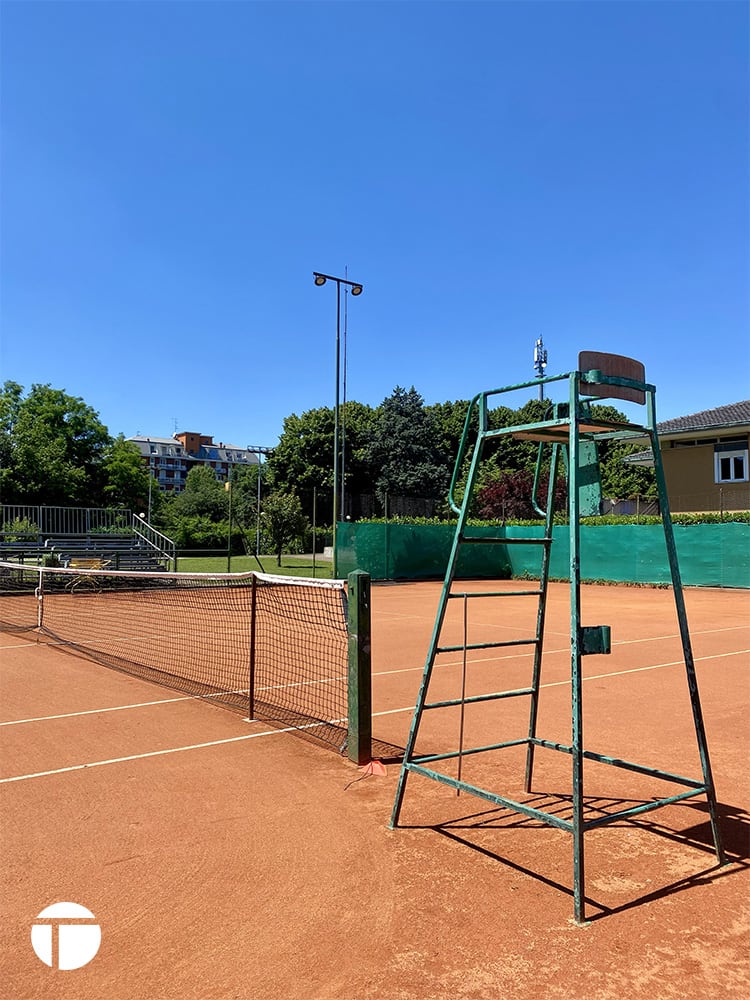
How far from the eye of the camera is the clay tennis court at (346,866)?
2863 millimetres

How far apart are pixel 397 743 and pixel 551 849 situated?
2.20m

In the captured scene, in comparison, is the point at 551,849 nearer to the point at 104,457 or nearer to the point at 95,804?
the point at 95,804

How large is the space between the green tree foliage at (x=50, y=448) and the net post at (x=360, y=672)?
4303 cm

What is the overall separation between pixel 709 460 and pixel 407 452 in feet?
95.8

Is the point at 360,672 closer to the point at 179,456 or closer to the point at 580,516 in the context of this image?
the point at 580,516

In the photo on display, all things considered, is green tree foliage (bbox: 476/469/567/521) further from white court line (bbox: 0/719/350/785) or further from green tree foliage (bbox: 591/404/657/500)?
white court line (bbox: 0/719/350/785)

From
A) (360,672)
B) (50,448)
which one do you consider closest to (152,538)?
(50,448)

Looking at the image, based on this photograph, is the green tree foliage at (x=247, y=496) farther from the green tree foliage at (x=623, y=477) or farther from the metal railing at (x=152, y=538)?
the green tree foliage at (x=623, y=477)

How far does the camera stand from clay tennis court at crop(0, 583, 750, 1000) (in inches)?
113

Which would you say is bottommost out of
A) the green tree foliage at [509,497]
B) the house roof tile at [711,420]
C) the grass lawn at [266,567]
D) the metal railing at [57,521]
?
the grass lawn at [266,567]

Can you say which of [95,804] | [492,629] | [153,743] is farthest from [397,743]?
[492,629]

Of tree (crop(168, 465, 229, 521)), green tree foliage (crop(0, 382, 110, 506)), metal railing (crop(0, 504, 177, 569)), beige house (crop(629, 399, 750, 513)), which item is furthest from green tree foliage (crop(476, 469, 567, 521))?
tree (crop(168, 465, 229, 521))

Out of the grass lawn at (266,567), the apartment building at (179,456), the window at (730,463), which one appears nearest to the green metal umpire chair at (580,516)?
the grass lawn at (266,567)

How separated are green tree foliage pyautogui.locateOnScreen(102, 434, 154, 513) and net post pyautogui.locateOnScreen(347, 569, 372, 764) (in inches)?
1857
